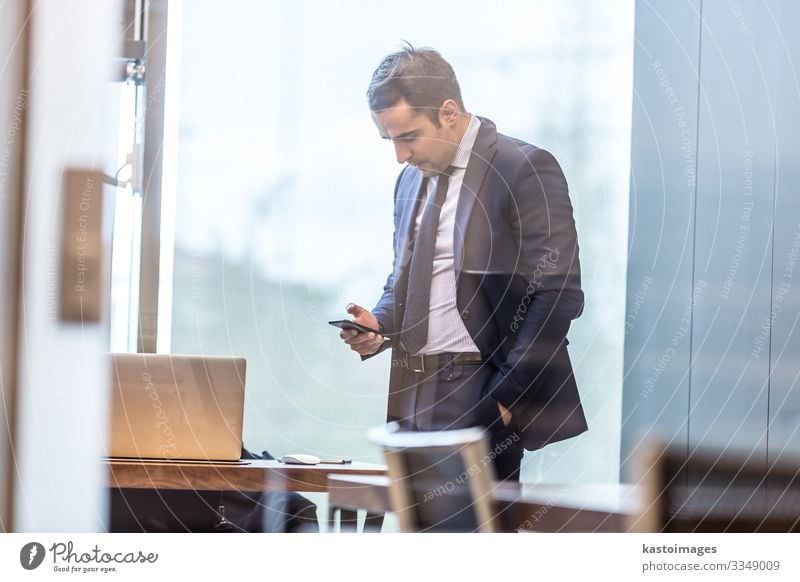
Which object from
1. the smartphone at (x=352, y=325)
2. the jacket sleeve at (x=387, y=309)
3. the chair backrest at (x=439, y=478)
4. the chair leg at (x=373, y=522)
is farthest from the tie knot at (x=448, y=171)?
the chair leg at (x=373, y=522)

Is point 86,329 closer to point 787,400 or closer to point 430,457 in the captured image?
point 430,457

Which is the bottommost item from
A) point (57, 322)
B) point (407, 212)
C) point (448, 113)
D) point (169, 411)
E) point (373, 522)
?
point (373, 522)

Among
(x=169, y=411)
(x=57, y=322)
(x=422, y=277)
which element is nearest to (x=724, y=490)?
(x=422, y=277)

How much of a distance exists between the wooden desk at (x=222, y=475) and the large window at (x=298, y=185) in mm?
30

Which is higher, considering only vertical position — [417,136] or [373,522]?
[417,136]

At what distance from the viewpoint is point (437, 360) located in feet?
4.07

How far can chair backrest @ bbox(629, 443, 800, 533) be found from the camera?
4.18ft

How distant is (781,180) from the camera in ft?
4.27

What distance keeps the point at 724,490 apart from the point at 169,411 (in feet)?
2.38

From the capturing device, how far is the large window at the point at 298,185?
122 centimetres

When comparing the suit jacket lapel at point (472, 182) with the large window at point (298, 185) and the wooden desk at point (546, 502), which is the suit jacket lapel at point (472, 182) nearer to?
the large window at point (298, 185)

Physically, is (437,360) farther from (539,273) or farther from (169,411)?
(169,411)

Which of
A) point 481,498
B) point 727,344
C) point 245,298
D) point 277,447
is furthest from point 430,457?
point 727,344
